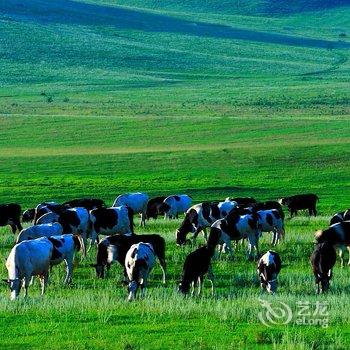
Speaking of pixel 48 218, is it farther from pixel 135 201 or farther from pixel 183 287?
pixel 183 287

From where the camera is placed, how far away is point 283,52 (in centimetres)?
13938

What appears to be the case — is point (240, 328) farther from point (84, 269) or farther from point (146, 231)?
point (146, 231)

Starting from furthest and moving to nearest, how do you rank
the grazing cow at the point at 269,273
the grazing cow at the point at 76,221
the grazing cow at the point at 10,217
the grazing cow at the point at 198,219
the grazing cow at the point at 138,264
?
the grazing cow at the point at 10,217 < the grazing cow at the point at 198,219 < the grazing cow at the point at 76,221 < the grazing cow at the point at 269,273 < the grazing cow at the point at 138,264

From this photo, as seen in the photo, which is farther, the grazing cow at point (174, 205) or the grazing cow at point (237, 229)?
the grazing cow at point (174, 205)

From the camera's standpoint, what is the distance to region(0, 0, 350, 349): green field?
49.9 feet

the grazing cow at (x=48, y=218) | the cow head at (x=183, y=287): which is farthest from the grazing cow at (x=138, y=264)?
the grazing cow at (x=48, y=218)

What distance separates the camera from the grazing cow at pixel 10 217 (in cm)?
2930

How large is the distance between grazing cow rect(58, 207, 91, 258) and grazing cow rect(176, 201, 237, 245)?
7.49ft

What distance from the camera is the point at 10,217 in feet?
96.4

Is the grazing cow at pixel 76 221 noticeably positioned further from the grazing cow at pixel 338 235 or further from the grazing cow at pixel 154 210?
the grazing cow at pixel 154 210

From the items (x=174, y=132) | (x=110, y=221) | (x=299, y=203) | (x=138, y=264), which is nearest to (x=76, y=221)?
(x=110, y=221)

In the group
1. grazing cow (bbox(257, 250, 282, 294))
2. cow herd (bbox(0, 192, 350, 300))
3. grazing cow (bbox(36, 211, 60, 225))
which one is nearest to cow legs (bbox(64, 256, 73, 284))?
cow herd (bbox(0, 192, 350, 300))

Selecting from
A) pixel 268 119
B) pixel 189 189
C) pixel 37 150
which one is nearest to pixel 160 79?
pixel 268 119

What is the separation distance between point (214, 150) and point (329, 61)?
77303 millimetres
